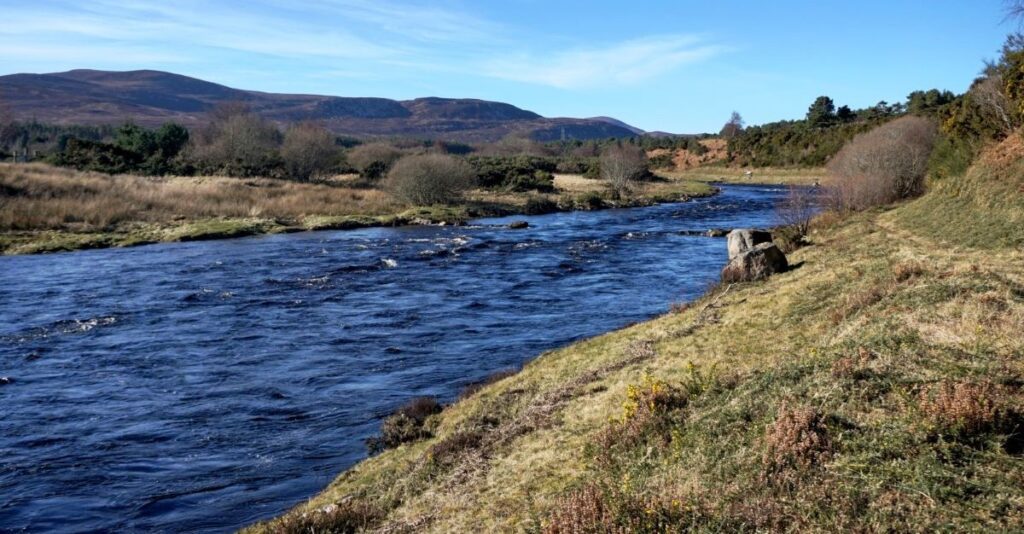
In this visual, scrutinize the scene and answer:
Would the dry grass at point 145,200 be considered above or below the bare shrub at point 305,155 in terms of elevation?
below

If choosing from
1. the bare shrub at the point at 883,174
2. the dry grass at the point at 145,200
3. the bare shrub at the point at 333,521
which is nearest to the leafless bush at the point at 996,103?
the bare shrub at the point at 883,174

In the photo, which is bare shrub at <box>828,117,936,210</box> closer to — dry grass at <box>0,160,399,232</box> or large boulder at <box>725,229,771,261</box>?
large boulder at <box>725,229,771,261</box>

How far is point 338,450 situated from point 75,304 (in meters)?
17.5

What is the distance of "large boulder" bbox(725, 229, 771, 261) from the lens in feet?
84.0

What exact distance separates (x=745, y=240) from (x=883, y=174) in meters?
13.7

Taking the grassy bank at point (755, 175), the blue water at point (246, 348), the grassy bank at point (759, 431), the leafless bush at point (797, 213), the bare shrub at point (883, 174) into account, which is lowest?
the blue water at point (246, 348)

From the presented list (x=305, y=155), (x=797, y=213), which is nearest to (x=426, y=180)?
(x=305, y=155)

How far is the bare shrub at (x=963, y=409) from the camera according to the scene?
679 centimetres

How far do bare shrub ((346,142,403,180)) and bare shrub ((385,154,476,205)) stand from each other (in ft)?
51.7

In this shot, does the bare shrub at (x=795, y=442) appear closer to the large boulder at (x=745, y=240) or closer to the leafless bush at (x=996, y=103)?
the large boulder at (x=745, y=240)

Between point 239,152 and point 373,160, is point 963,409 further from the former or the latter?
point 373,160

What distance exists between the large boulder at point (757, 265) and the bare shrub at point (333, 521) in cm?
1518

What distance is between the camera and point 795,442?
7.20 metres

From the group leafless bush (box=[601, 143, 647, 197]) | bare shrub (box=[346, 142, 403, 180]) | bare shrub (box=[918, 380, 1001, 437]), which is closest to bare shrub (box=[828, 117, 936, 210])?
bare shrub (box=[918, 380, 1001, 437])
